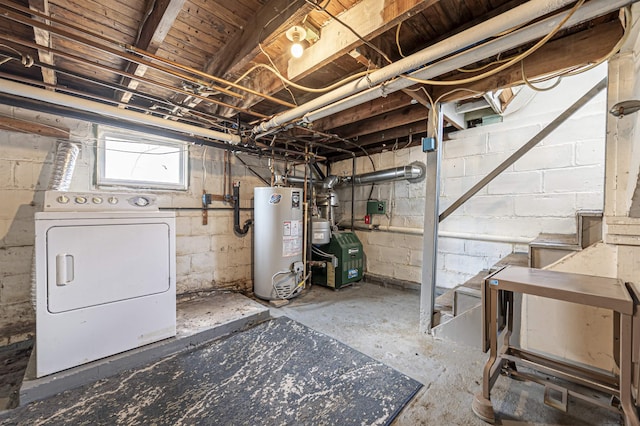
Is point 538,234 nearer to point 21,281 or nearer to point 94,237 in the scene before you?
point 94,237

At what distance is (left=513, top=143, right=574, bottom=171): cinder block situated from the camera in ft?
8.14

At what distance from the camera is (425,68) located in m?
1.59

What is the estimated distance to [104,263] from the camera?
6.09 feet

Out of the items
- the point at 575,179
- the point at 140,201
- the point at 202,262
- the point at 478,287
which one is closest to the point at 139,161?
the point at 140,201

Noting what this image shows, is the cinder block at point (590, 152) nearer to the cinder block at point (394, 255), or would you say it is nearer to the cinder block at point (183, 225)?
the cinder block at point (394, 255)

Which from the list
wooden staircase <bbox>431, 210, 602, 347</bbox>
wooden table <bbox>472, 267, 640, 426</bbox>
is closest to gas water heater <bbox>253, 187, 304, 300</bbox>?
wooden staircase <bbox>431, 210, 602, 347</bbox>

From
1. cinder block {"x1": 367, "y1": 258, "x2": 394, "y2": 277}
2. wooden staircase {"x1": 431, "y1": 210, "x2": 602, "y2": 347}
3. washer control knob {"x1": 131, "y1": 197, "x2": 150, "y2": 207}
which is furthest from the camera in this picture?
cinder block {"x1": 367, "y1": 258, "x2": 394, "y2": 277}

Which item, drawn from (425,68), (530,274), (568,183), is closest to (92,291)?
(425,68)

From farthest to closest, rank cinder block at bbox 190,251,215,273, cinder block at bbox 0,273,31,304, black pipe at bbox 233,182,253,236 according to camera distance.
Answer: black pipe at bbox 233,182,253,236, cinder block at bbox 190,251,215,273, cinder block at bbox 0,273,31,304

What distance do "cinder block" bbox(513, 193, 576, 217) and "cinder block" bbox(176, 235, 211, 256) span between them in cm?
374

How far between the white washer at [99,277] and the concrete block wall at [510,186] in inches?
121

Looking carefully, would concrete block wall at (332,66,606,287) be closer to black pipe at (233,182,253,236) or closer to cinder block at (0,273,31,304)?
black pipe at (233,182,253,236)

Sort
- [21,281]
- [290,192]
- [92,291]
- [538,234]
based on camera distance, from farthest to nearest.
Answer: [290,192] → [538,234] → [21,281] → [92,291]

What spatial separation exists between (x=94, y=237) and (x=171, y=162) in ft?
5.22
